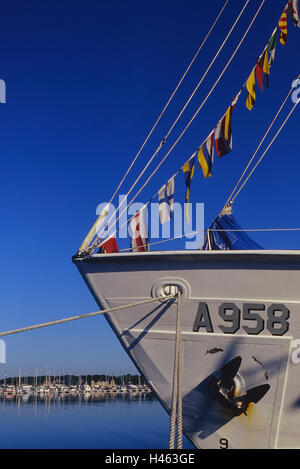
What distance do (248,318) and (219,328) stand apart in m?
0.48

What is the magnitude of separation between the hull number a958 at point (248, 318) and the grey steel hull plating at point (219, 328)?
1 cm

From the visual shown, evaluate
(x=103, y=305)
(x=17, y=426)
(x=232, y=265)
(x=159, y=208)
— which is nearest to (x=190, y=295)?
(x=232, y=265)

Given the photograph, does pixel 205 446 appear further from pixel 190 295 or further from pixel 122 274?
pixel 122 274

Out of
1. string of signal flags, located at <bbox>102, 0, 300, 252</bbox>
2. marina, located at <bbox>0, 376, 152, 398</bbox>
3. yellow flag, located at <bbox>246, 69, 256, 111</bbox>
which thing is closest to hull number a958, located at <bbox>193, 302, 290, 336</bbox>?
string of signal flags, located at <bbox>102, 0, 300, 252</bbox>

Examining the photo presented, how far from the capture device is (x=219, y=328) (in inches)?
297

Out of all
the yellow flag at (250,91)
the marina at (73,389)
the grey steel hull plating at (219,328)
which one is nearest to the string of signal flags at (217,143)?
the yellow flag at (250,91)

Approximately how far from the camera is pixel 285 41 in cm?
1052

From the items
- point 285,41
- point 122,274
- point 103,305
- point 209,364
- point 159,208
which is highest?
point 285,41

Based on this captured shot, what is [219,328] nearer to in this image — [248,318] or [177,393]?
[248,318]

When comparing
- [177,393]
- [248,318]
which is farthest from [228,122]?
[177,393]

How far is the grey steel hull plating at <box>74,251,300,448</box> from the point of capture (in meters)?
7.31

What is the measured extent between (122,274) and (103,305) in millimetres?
665

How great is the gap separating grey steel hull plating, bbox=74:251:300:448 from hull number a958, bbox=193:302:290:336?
0.01 metres

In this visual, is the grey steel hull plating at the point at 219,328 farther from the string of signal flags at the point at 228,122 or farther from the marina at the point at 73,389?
the marina at the point at 73,389
